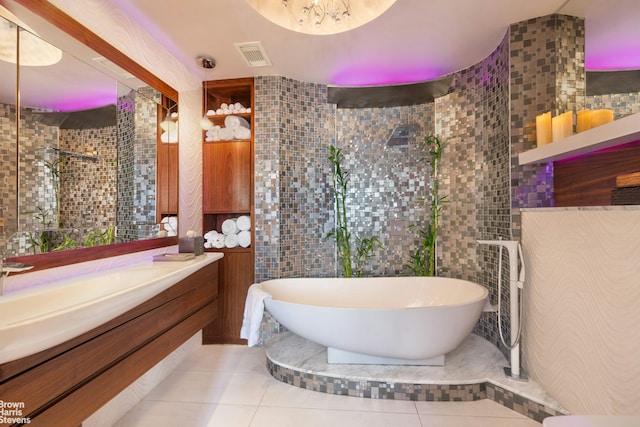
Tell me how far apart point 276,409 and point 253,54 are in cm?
271

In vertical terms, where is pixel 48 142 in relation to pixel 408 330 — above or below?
above

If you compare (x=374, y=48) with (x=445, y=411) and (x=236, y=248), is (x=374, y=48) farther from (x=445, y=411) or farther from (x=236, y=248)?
(x=445, y=411)

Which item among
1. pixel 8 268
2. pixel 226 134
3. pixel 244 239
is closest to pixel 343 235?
pixel 244 239

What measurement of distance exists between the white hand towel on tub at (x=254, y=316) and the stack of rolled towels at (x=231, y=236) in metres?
0.79

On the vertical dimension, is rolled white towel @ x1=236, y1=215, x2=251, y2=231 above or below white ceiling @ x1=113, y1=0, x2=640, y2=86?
below

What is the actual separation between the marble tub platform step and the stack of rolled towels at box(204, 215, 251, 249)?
1155 millimetres

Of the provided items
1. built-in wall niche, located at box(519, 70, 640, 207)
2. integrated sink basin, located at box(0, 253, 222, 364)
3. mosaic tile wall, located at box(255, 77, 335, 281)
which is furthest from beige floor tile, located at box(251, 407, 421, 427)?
built-in wall niche, located at box(519, 70, 640, 207)

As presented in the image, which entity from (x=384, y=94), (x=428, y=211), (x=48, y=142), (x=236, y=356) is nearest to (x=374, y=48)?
(x=384, y=94)

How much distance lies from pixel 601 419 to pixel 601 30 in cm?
226

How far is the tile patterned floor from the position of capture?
1726 millimetres

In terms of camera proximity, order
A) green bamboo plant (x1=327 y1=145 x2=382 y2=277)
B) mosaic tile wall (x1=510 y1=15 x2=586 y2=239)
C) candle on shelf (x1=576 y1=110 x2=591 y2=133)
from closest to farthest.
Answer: candle on shelf (x1=576 y1=110 x2=591 y2=133)
mosaic tile wall (x1=510 y1=15 x2=586 y2=239)
green bamboo plant (x1=327 y1=145 x2=382 y2=277)

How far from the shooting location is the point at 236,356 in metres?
2.57

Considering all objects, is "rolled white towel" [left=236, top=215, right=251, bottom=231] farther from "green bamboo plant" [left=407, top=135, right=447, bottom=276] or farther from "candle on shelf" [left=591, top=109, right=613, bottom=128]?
"candle on shelf" [left=591, top=109, right=613, bottom=128]

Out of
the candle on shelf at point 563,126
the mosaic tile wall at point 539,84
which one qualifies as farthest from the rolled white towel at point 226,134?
the candle on shelf at point 563,126
